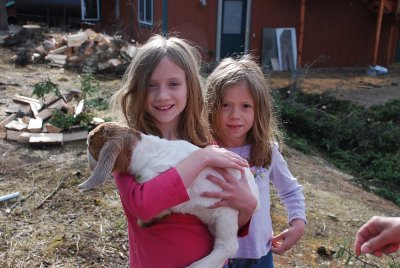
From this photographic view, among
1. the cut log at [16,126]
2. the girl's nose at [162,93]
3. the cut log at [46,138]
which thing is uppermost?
the girl's nose at [162,93]

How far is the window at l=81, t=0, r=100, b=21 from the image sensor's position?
57.3ft

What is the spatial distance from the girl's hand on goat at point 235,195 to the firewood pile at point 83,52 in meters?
9.76

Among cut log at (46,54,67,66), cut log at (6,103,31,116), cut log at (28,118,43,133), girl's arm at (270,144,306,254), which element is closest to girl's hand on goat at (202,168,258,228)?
girl's arm at (270,144,306,254)

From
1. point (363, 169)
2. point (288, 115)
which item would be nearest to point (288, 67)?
point (288, 115)

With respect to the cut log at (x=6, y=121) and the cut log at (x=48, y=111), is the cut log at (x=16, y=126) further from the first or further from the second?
the cut log at (x=48, y=111)

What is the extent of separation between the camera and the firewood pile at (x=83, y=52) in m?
11.4

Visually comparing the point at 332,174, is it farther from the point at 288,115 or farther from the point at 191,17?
the point at 191,17

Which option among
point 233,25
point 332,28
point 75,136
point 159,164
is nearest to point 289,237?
point 159,164

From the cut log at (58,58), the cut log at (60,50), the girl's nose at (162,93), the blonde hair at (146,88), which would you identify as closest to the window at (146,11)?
the cut log at (60,50)

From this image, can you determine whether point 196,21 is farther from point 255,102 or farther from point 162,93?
point 162,93

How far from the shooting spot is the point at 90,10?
17641mm

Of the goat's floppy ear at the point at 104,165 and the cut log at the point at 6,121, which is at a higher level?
the goat's floppy ear at the point at 104,165

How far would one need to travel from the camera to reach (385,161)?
7.15 m

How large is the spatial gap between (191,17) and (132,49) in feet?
10.8
